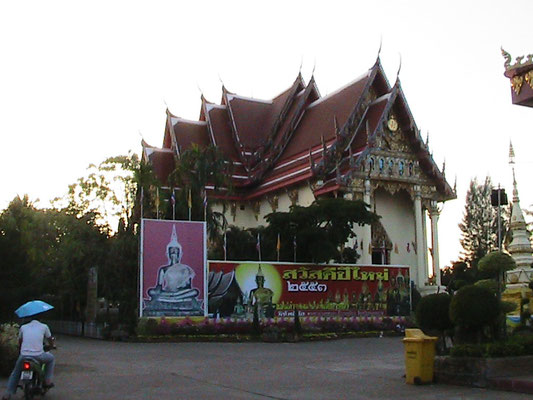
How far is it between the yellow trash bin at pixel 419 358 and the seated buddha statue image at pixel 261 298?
13.1 m

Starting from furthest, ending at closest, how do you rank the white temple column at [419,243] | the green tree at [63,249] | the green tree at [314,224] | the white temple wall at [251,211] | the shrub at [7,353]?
1. the white temple wall at [251,211]
2. the white temple column at [419,243]
3. the green tree at [63,249]
4. the green tree at [314,224]
5. the shrub at [7,353]

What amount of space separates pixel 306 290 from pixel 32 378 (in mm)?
16486

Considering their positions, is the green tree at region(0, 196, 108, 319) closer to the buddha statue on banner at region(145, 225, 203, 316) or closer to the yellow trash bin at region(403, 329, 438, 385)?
the buddha statue on banner at region(145, 225, 203, 316)

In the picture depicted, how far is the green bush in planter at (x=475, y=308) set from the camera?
9328 mm

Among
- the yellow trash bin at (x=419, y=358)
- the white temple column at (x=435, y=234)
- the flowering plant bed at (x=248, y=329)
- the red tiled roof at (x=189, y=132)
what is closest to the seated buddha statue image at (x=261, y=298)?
the flowering plant bed at (x=248, y=329)

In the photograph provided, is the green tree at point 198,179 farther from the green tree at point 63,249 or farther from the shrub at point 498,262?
the shrub at point 498,262

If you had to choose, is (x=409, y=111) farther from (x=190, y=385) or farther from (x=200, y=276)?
(x=190, y=385)

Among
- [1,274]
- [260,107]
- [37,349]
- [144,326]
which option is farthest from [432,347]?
[260,107]

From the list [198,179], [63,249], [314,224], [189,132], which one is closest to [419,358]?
[314,224]

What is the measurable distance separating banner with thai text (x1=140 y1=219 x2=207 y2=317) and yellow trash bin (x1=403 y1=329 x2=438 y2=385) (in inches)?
482

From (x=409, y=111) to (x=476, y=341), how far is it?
83.9ft

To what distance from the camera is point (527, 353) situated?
30.0 feet

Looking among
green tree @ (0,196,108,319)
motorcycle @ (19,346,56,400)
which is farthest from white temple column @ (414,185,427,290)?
motorcycle @ (19,346,56,400)

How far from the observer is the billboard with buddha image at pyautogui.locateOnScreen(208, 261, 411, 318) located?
72.2 feet
